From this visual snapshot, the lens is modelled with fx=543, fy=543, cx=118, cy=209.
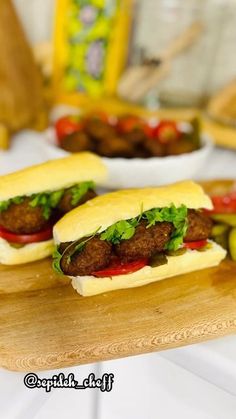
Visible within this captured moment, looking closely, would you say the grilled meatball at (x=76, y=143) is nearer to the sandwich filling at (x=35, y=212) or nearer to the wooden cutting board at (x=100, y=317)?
the sandwich filling at (x=35, y=212)

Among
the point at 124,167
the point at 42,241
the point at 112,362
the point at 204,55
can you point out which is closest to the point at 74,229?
the point at 42,241

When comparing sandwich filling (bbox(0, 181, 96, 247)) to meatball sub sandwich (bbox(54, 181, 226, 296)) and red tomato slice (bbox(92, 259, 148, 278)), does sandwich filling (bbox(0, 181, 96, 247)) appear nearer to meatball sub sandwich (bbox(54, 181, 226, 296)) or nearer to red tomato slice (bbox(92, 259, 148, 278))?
meatball sub sandwich (bbox(54, 181, 226, 296))

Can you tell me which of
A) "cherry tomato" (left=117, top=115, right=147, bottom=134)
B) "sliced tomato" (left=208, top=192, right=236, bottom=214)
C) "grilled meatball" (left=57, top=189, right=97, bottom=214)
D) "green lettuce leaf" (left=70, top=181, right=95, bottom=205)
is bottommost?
"sliced tomato" (left=208, top=192, right=236, bottom=214)

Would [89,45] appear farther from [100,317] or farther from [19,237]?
[100,317]

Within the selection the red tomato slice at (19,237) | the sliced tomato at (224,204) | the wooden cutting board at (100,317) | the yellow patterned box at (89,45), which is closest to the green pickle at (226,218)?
the sliced tomato at (224,204)

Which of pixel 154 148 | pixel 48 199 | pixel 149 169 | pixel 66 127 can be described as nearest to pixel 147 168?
pixel 149 169

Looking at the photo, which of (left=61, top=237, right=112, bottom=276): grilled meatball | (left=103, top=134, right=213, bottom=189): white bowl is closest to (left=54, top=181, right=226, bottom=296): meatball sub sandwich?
(left=61, top=237, right=112, bottom=276): grilled meatball

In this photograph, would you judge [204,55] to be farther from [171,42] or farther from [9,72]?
[9,72]

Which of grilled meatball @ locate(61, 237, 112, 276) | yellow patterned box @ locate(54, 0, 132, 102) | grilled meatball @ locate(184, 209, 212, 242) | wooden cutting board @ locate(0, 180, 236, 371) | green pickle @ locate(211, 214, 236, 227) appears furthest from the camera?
yellow patterned box @ locate(54, 0, 132, 102)
